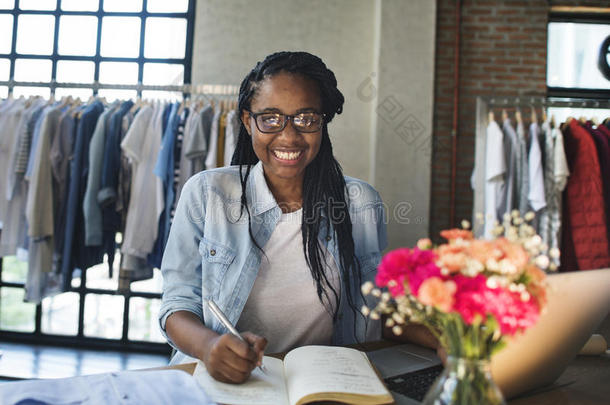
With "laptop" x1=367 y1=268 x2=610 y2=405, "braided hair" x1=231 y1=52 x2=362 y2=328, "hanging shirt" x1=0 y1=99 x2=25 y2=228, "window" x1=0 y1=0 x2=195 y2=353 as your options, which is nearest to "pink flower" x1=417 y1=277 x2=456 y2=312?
"laptop" x1=367 y1=268 x2=610 y2=405

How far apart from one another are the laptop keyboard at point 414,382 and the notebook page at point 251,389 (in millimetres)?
222

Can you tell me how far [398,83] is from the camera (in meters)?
3.32

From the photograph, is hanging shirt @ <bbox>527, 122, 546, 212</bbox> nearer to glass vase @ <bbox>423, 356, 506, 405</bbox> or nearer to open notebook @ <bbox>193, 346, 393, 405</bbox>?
open notebook @ <bbox>193, 346, 393, 405</bbox>

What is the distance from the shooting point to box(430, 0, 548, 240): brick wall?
3521mm

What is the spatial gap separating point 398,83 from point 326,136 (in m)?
2.05

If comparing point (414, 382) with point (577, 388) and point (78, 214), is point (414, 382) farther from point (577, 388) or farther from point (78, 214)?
point (78, 214)

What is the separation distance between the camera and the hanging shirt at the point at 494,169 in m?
2.73

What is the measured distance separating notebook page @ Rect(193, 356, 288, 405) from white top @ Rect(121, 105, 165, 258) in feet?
6.27

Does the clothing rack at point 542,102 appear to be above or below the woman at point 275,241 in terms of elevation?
above

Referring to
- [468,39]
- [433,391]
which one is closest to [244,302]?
[433,391]

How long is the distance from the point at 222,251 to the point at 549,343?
787 mm

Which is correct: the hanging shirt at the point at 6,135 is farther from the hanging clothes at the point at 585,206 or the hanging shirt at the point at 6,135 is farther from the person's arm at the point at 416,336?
the hanging clothes at the point at 585,206

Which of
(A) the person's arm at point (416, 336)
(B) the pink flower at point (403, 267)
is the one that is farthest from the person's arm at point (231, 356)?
(A) the person's arm at point (416, 336)

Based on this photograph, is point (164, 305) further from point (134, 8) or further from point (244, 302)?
point (134, 8)
